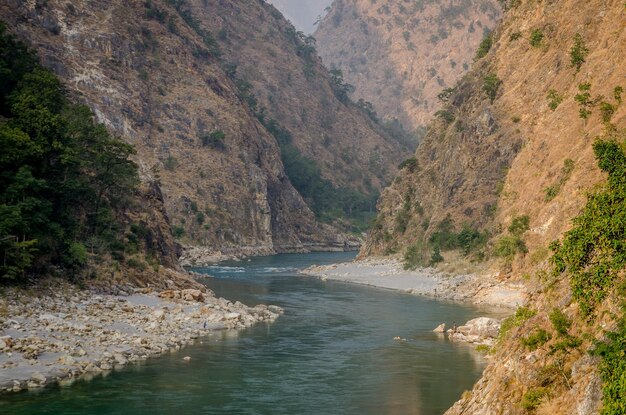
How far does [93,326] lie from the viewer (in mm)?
43406

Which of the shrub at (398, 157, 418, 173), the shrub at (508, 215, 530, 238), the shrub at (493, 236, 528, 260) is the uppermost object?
the shrub at (398, 157, 418, 173)

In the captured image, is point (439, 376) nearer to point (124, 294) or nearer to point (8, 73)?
point (124, 294)

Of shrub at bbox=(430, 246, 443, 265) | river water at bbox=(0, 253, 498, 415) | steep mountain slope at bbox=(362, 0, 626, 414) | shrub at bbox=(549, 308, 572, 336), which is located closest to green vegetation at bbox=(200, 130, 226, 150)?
steep mountain slope at bbox=(362, 0, 626, 414)

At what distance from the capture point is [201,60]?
142250 millimetres

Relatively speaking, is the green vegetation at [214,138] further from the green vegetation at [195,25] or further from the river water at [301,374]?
the river water at [301,374]

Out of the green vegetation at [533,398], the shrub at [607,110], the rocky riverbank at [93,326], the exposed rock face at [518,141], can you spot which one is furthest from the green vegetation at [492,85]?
the green vegetation at [533,398]

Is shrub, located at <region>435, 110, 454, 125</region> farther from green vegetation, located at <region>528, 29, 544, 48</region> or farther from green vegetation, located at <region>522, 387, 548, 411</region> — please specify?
green vegetation, located at <region>522, 387, 548, 411</region>

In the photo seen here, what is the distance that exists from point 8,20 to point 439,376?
8273 centimetres

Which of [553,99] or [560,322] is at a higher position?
[553,99]

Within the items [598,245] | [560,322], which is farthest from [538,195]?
[560,322]

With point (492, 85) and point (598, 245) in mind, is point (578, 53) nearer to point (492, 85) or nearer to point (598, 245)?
point (492, 85)

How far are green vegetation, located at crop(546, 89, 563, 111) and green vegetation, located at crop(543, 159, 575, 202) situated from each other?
11.9 meters

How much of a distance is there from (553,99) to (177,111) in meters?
74.0

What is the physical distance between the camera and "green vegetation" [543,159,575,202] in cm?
6419
